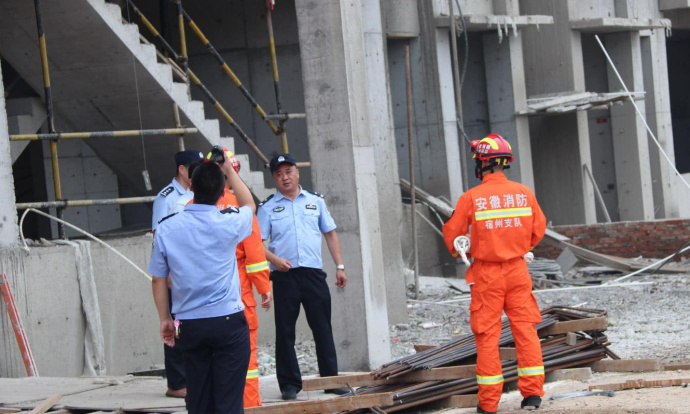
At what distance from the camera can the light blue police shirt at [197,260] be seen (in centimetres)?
514

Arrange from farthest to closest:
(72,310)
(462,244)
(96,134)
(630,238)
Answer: (630,238), (96,134), (72,310), (462,244)

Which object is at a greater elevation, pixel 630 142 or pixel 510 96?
pixel 510 96

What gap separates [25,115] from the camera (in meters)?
10.9

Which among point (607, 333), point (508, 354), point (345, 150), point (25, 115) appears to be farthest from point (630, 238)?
point (25, 115)

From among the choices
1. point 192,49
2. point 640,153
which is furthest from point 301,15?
point 640,153

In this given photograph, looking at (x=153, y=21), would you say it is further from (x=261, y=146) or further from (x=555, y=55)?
(x=555, y=55)

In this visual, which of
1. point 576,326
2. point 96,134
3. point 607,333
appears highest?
point 96,134

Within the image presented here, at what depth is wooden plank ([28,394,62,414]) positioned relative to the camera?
21.3ft

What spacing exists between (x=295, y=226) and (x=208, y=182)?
7.18 ft

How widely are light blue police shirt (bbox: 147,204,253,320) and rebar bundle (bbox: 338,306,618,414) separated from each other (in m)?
1.74

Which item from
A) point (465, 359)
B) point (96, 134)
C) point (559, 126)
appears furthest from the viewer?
point (559, 126)

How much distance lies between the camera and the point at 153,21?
45.9ft

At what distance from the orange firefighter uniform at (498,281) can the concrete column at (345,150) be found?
7.63 ft

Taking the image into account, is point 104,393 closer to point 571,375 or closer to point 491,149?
point 491,149
